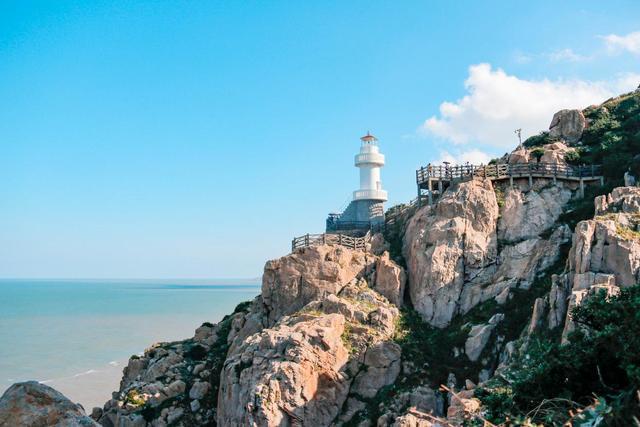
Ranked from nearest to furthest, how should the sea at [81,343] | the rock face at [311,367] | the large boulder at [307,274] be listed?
the rock face at [311,367], the large boulder at [307,274], the sea at [81,343]

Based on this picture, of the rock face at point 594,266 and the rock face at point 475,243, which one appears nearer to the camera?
the rock face at point 594,266

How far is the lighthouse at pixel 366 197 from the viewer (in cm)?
4394

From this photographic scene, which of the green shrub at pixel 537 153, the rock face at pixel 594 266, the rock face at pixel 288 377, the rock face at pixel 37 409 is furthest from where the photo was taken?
the green shrub at pixel 537 153

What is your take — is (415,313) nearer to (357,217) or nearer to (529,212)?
(529,212)

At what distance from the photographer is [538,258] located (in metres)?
31.0

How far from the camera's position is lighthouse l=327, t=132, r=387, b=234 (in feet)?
144

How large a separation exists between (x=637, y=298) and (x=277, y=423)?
17.5 metres

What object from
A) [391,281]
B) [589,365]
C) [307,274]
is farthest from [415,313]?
[589,365]

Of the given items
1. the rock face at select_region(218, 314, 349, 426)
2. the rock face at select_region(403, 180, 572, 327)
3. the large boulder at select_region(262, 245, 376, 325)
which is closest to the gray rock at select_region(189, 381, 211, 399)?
the rock face at select_region(218, 314, 349, 426)

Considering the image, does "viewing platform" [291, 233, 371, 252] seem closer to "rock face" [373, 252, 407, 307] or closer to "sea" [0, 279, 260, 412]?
"rock face" [373, 252, 407, 307]

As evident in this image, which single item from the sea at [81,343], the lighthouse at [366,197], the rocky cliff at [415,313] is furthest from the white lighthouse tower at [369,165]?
the sea at [81,343]

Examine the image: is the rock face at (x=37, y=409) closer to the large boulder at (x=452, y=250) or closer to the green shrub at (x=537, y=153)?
the large boulder at (x=452, y=250)

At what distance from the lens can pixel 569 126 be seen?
130 ft

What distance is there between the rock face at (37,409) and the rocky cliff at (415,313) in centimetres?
1545
